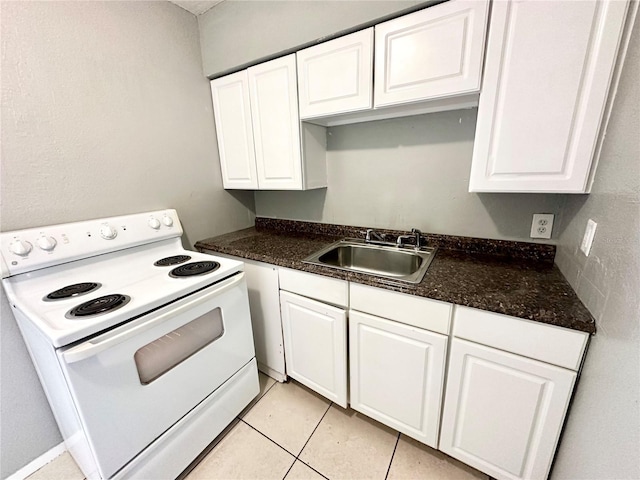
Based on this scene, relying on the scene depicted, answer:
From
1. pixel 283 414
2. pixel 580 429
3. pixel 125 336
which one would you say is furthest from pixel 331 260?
pixel 580 429

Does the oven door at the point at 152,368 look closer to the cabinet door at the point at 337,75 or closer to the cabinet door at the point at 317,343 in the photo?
the cabinet door at the point at 317,343

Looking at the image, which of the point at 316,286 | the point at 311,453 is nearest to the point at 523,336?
the point at 316,286

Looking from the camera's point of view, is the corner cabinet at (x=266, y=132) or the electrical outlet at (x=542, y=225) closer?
the electrical outlet at (x=542, y=225)

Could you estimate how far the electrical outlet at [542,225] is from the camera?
4.09 feet

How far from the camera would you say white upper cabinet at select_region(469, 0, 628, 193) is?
0.83m

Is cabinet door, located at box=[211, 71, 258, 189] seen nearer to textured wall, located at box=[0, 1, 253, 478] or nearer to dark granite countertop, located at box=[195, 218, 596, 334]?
textured wall, located at box=[0, 1, 253, 478]

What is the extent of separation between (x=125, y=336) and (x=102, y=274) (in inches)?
24.1

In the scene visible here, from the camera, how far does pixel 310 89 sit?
4.59ft

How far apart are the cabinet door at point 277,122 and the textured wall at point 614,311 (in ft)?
4.28

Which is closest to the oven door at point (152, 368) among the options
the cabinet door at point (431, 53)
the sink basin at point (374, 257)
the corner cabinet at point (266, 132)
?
the sink basin at point (374, 257)

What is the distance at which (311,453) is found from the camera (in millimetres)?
1307

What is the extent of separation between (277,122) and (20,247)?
134 cm

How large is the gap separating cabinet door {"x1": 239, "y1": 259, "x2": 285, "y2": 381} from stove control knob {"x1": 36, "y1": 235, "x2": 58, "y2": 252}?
2.83 ft

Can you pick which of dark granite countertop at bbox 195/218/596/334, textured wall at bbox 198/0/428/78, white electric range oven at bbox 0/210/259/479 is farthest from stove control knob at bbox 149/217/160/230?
textured wall at bbox 198/0/428/78
